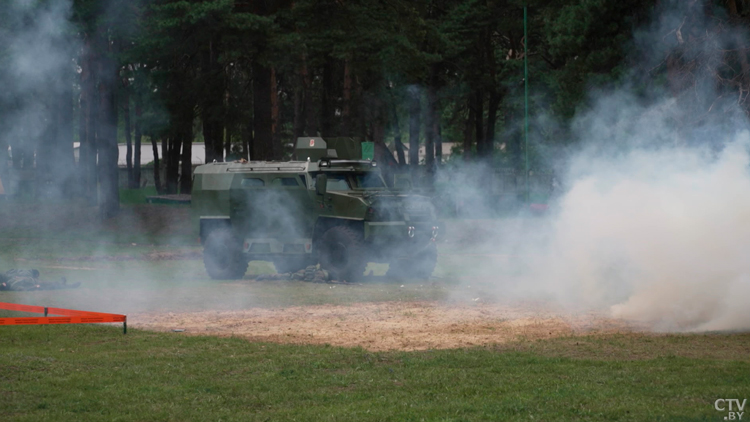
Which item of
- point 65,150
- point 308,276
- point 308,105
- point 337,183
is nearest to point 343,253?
point 308,276

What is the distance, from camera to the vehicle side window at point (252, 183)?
22.1 m

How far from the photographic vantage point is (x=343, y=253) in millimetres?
21062

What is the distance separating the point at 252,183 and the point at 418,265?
443cm

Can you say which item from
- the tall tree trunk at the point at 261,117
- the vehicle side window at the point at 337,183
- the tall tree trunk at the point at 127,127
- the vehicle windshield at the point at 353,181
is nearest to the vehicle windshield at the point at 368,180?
the vehicle windshield at the point at 353,181

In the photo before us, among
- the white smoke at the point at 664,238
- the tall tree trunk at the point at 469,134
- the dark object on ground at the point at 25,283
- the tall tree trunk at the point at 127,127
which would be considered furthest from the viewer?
the tall tree trunk at the point at 469,134

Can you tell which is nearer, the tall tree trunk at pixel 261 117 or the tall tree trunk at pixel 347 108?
the tall tree trunk at pixel 261 117

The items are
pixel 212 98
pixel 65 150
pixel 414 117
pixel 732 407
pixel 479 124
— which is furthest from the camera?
pixel 479 124

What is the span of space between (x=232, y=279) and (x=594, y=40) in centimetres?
1869

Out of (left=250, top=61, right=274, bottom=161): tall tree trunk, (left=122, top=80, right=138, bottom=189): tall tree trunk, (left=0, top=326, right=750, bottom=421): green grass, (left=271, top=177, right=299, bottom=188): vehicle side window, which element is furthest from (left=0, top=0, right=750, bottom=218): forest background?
(left=0, top=326, right=750, bottom=421): green grass

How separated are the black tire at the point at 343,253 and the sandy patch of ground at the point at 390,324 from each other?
147 inches

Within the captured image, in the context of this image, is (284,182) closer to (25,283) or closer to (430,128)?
(25,283)

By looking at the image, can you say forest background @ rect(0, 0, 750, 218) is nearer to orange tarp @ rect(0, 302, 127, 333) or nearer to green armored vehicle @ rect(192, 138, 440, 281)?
green armored vehicle @ rect(192, 138, 440, 281)

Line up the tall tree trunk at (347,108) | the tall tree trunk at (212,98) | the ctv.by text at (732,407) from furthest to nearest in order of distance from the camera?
the tall tree trunk at (347,108)
the tall tree trunk at (212,98)
the ctv.by text at (732,407)

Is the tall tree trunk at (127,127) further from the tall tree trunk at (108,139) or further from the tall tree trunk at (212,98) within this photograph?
the tall tree trunk at (108,139)
